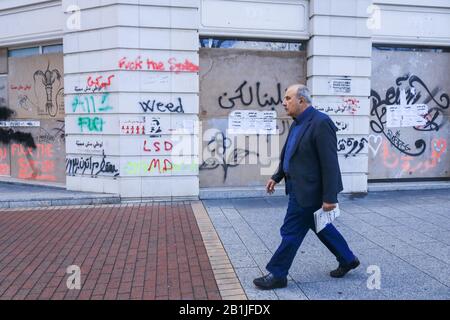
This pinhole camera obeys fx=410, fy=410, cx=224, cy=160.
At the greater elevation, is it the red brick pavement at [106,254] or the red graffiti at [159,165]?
the red graffiti at [159,165]

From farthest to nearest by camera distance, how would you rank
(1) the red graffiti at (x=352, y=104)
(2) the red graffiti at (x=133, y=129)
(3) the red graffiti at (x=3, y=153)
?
(3) the red graffiti at (x=3, y=153), (1) the red graffiti at (x=352, y=104), (2) the red graffiti at (x=133, y=129)

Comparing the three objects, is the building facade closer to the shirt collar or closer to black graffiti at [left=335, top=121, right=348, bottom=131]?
black graffiti at [left=335, top=121, right=348, bottom=131]

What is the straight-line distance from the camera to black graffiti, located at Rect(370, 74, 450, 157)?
8820mm

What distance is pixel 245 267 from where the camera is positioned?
4516 mm

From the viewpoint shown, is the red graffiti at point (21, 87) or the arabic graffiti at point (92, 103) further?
the red graffiti at point (21, 87)

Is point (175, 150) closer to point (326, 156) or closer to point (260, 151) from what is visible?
point (260, 151)

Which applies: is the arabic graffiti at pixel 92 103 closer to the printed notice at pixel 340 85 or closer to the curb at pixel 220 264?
the curb at pixel 220 264

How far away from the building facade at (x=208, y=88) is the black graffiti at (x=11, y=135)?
28 mm

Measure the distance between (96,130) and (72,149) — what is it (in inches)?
30.5

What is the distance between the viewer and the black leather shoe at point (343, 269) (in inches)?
164

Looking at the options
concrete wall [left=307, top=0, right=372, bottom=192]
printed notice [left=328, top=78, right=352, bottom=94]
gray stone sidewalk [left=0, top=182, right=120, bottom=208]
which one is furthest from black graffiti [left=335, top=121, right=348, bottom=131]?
gray stone sidewalk [left=0, top=182, right=120, bottom=208]

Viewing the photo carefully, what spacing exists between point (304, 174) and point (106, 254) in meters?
2.66

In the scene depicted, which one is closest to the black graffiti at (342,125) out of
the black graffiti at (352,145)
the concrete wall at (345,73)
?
the concrete wall at (345,73)
